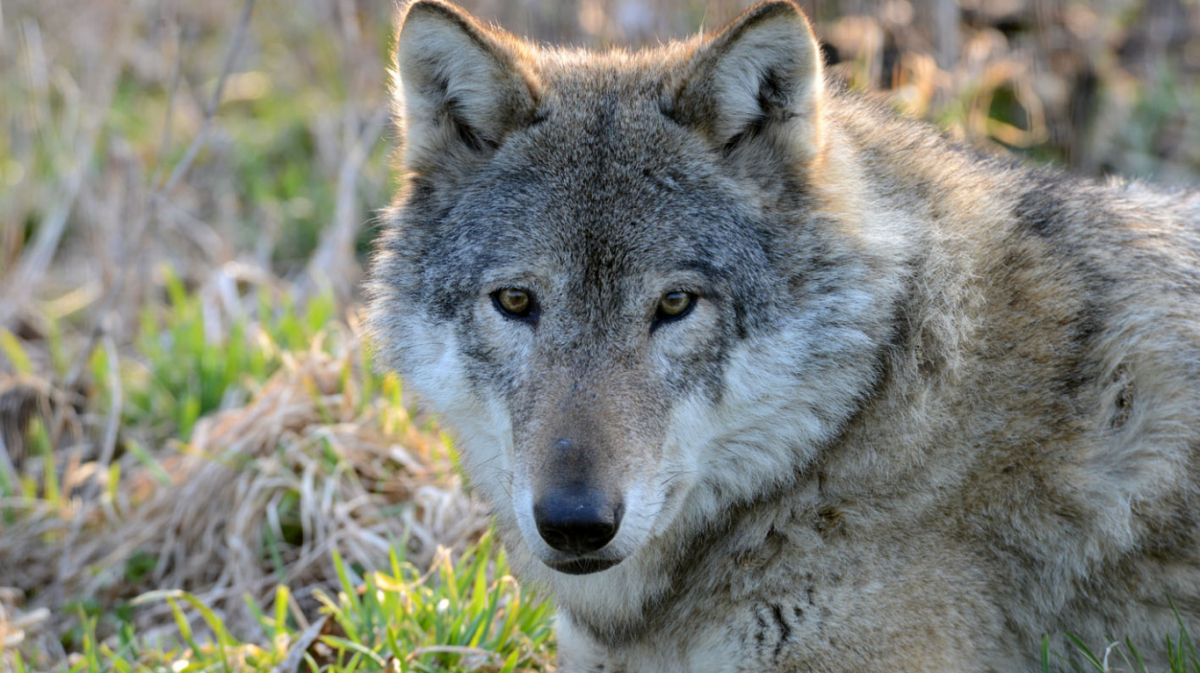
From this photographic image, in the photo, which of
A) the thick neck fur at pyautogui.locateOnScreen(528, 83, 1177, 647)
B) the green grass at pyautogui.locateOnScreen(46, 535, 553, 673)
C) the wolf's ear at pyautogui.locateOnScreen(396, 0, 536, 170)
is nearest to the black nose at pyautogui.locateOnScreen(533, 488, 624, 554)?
the thick neck fur at pyautogui.locateOnScreen(528, 83, 1177, 647)

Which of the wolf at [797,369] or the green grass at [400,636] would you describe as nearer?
the wolf at [797,369]

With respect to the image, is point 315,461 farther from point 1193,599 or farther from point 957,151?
point 1193,599

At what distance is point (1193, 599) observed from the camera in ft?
9.93

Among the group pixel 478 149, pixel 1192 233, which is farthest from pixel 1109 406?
pixel 478 149

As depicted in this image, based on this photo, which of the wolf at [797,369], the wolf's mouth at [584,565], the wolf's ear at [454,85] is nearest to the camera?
the wolf's mouth at [584,565]

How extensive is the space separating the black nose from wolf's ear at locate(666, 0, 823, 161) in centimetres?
116

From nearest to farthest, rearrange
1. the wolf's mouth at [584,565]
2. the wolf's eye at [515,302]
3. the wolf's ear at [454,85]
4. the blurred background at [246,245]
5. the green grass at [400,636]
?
the wolf's mouth at [584,565]
the wolf's eye at [515,302]
the wolf's ear at [454,85]
the green grass at [400,636]
the blurred background at [246,245]

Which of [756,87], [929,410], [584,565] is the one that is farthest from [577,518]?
[756,87]

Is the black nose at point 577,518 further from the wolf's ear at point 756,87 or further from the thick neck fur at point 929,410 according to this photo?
the wolf's ear at point 756,87

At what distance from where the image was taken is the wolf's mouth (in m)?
2.79

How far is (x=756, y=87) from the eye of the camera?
3.11m

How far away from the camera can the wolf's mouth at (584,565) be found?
2787 mm

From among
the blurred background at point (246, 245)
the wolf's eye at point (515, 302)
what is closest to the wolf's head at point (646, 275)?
the wolf's eye at point (515, 302)

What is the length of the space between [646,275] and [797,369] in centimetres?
49
